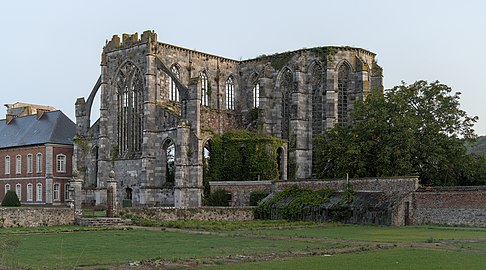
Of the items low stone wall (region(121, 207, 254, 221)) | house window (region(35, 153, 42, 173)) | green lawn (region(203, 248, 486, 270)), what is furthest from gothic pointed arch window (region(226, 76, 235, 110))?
green lawn (region(203, 248, 486, 270))

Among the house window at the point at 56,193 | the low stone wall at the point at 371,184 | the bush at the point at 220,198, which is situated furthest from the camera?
the house window at the point at 56,193

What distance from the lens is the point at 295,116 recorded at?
212ft

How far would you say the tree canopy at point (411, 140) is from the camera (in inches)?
1967

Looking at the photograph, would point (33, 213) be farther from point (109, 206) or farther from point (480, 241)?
point (480, 241)

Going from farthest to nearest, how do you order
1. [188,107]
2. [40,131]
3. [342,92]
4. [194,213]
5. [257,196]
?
[40,131] → [342,92] → [188,107] → [257,196] → [194,213]

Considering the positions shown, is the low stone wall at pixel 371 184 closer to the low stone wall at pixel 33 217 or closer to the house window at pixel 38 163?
the low stone wall at pixel 33 217

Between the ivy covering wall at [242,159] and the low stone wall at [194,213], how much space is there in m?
10.9

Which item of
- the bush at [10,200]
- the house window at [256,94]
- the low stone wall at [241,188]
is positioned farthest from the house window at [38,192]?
the house window at [256,94]

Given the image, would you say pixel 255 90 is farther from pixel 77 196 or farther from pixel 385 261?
pixel 385 261

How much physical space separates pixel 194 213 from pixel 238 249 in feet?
70.3

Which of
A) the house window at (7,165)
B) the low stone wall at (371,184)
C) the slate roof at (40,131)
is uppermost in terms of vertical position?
the slate roof at (40,131)

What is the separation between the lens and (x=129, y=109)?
6494cm

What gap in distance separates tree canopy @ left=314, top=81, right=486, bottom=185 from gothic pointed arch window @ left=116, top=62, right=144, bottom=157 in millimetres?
19009

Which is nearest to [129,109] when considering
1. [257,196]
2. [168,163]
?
[168,163]
